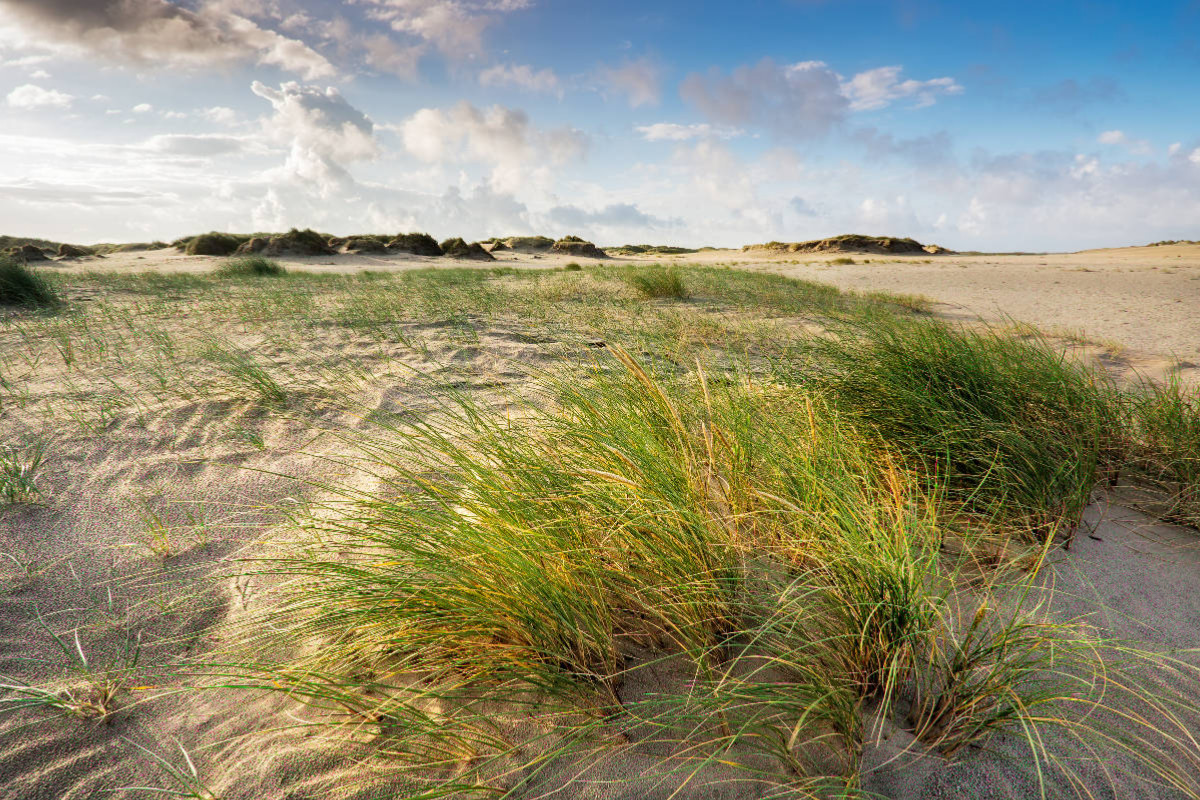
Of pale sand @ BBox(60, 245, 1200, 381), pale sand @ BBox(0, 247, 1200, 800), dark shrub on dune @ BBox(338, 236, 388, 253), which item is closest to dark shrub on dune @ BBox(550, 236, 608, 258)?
dark shrub on dune @ BBox(338, 236, 388, 253)

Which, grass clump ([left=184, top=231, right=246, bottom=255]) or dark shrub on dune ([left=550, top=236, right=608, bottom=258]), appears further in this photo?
dark shrub on dune ([left=550, top=236, right=608, bottom=258])

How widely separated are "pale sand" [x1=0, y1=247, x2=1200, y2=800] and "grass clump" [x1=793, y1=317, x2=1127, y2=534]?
0.20 m

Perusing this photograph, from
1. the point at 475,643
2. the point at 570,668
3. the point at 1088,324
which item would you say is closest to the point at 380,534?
the point at 475,643

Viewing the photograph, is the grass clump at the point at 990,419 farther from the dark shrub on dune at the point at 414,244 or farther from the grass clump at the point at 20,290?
the dark shrub on dune at the point at 414,244

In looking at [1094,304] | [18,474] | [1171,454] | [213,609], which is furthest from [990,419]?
[1094,304]

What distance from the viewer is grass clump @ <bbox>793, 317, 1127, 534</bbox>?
70.0 inches

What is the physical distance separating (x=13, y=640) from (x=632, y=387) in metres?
1.84

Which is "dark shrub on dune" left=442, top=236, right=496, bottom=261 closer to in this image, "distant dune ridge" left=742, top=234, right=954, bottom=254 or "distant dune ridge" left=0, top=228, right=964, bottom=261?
"distant dune ridge" left=0, top=228, right=964, bottom=261

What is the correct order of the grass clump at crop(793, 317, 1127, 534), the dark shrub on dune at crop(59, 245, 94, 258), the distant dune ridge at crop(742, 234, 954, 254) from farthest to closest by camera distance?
1. the distant dune ridge at crop(742, 234, 954, 254)
2. the dark shrub on dune at crop(59, 245, 94, 258)
3. the grass clump at crop(793, 317, 1127, 534)

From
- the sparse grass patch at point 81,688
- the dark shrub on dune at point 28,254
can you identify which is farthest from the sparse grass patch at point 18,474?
the dark shrub on dune at point 28,254

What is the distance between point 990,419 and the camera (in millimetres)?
2012

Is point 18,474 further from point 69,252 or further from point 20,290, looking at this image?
point 69,252

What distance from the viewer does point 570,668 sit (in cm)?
121

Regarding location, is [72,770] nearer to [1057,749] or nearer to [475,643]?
[475,643]
